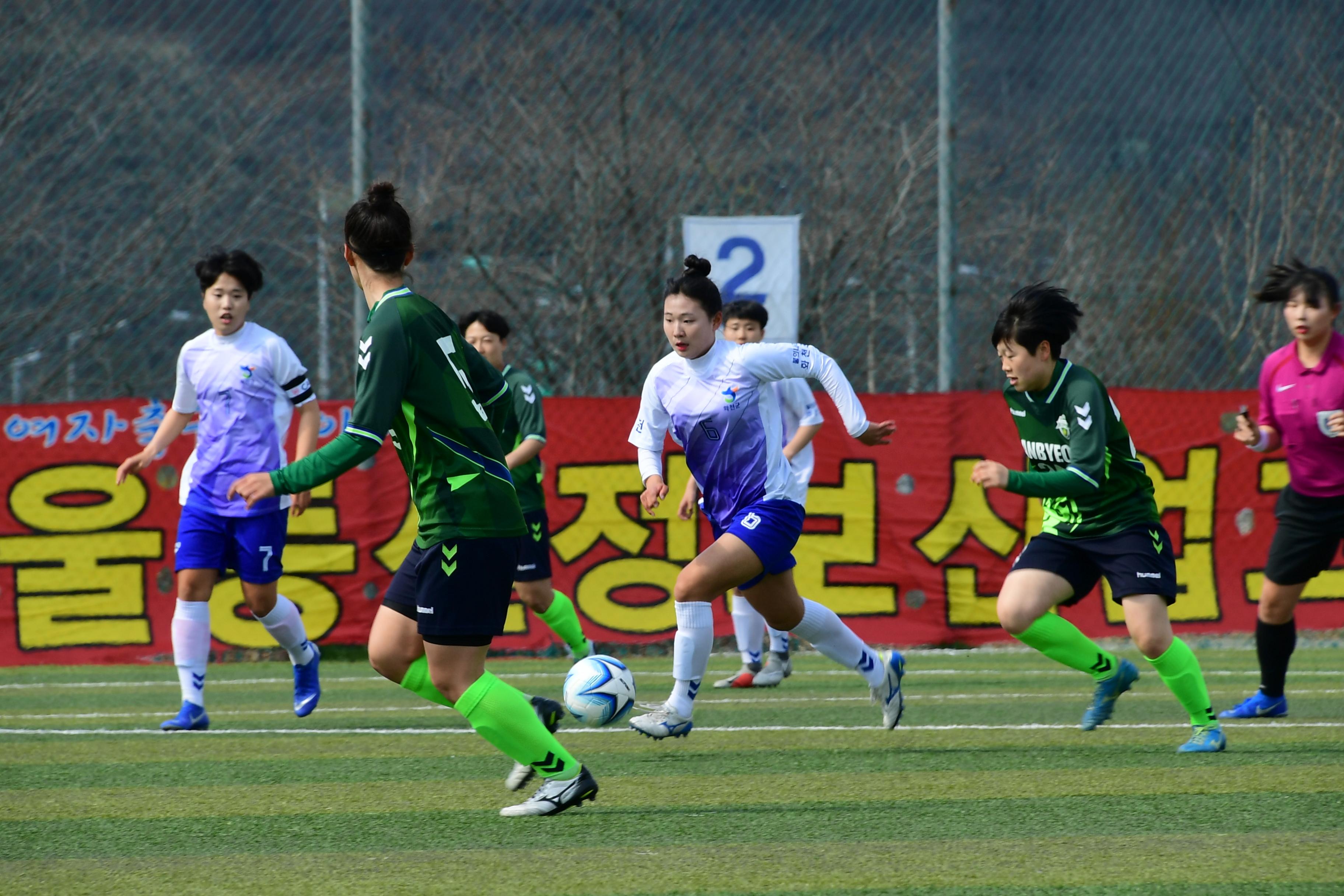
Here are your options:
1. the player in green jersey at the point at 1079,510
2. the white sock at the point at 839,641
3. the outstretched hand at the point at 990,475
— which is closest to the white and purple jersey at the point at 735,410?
the white sock at the point at 839,641

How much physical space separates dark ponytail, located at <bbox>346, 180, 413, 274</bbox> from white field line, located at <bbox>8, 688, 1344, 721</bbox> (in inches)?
149

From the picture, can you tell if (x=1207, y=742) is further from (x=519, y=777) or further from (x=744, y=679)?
(x=744, y=679)

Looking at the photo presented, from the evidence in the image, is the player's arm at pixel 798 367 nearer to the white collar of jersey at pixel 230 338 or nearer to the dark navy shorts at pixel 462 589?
the dark navy shorts at pixel 462 589

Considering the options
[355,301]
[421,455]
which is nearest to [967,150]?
[355,301]

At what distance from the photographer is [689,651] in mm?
6496

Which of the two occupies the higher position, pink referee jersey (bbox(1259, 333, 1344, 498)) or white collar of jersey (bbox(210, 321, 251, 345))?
white collar of jersey (bbox(210, 321, 251, 345))

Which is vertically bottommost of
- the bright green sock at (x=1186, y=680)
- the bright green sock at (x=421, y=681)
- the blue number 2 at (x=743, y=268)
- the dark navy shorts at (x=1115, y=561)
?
the bright green sock at (x=1186, y=680)

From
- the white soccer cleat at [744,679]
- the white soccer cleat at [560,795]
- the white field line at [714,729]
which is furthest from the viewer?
the white soccer cleat at [744,679]

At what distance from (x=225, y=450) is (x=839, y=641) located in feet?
10.5

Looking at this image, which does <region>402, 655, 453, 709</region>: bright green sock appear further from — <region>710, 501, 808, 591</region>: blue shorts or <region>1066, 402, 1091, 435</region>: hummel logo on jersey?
<region>1066, 402, 1091, 435</region>: hummel logo on jersey

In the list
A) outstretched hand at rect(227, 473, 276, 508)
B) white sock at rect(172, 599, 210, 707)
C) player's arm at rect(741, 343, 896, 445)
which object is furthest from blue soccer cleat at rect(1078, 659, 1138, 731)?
white sock at rect(172, 599, 210, 707)

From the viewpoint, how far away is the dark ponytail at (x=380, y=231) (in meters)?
4.84

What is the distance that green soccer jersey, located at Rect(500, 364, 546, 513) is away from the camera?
8.93 meters

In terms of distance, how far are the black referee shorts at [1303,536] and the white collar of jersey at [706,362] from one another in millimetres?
2919
